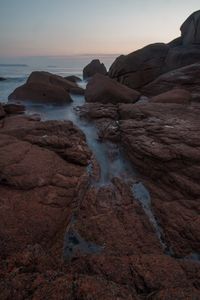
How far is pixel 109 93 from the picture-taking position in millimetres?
10555

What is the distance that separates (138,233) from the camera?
3.54 metres

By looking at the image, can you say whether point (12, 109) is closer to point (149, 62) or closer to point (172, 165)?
point (172, 165)

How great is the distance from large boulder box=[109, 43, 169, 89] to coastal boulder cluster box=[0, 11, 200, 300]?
800 cm

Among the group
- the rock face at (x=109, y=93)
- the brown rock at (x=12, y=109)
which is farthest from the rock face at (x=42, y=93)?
the brown rock at (x=12, y=109)

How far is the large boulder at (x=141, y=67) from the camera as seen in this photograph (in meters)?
14.5

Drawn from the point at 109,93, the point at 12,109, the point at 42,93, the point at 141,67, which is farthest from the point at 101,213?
the point at 141,67

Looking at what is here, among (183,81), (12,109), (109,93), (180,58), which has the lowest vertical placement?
(12,109)

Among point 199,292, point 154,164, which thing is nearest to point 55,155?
point 154,164

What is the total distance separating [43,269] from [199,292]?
144 centimetres

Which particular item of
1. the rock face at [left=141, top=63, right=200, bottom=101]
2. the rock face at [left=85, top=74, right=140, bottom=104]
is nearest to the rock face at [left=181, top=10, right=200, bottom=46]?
the rock face at [left=141, top=63, right=200, bottom=101]

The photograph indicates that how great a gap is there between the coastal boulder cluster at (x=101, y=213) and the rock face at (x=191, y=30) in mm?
11870

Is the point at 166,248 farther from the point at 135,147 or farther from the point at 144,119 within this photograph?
the point at 144,119

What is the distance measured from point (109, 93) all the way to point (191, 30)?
10.2 meters

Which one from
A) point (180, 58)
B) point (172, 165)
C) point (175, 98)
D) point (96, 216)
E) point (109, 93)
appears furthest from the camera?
point (180, 58)
